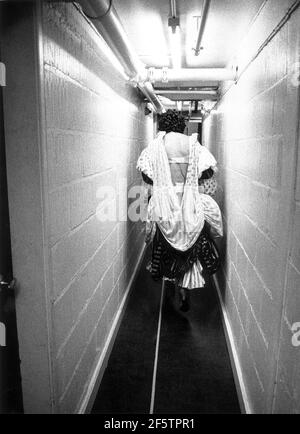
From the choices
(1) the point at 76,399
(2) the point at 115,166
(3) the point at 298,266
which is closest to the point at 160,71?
(2) the point at 115,166

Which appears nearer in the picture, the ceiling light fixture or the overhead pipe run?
the overhead pipe run

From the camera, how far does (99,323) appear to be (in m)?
2.00

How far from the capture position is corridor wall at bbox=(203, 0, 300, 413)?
112 centimetres

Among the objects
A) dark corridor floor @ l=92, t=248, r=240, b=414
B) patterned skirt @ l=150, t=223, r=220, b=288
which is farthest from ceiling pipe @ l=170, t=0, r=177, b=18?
dark corridor floor @ l=92, t=248, r=240, b=414

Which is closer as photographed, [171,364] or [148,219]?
[171,364]

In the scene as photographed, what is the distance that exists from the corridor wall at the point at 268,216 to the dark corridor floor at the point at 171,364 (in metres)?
0.19

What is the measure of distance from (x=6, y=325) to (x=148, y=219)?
1754mm

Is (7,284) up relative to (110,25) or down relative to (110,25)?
down

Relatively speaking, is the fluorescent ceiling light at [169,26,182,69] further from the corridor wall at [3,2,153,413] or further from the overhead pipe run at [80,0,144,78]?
the corridor wall at [3,2,153,413]

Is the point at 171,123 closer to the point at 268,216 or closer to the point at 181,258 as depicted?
the point at 181,258

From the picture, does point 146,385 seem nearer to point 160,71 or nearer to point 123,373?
point 123,373

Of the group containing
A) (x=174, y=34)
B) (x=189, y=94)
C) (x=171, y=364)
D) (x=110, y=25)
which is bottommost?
(x=171, y=364)

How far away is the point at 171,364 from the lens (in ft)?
7.09

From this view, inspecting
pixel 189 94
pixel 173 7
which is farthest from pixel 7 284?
pixel 189 94
